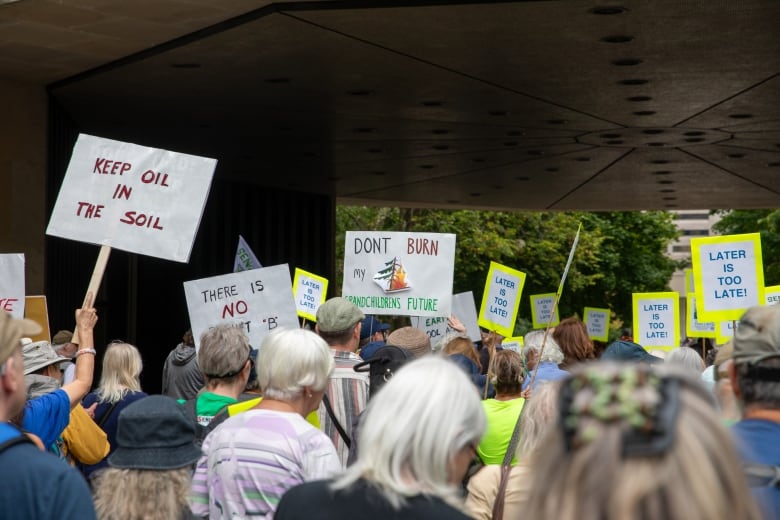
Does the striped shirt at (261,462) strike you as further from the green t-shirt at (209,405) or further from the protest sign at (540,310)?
the protest sign at (540,310)

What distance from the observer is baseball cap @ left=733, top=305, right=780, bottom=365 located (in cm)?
295

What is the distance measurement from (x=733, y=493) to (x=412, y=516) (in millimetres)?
1051

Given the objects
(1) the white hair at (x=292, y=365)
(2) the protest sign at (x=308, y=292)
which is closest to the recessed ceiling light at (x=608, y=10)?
(2) the protest sign at (x=308, y=292)

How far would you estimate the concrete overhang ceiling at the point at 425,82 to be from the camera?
11227mm

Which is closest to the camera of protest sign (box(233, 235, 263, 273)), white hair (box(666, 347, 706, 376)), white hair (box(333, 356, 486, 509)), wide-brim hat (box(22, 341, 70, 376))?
white hair (box(333, 356, 486, 509))

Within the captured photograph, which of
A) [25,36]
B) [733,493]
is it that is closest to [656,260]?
[25,36]

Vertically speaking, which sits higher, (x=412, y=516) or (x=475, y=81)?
(x=475, y=81)

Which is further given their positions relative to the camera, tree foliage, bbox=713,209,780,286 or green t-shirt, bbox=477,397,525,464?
tree foliage, bbox=713,209,780,286

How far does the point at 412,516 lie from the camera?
8.35 ft

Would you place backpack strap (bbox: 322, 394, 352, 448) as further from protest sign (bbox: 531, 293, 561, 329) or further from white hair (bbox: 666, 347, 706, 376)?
protest sign (bbox: 531, 293, 561, 329)

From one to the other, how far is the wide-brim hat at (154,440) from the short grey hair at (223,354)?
1.93 m

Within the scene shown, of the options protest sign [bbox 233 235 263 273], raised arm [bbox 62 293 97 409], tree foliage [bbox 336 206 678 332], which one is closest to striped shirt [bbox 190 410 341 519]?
raised arm [bbox 62 293 97 409]

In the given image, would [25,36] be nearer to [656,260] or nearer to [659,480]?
[659,480]

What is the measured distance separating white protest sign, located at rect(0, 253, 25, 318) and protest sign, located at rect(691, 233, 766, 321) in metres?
5.04
